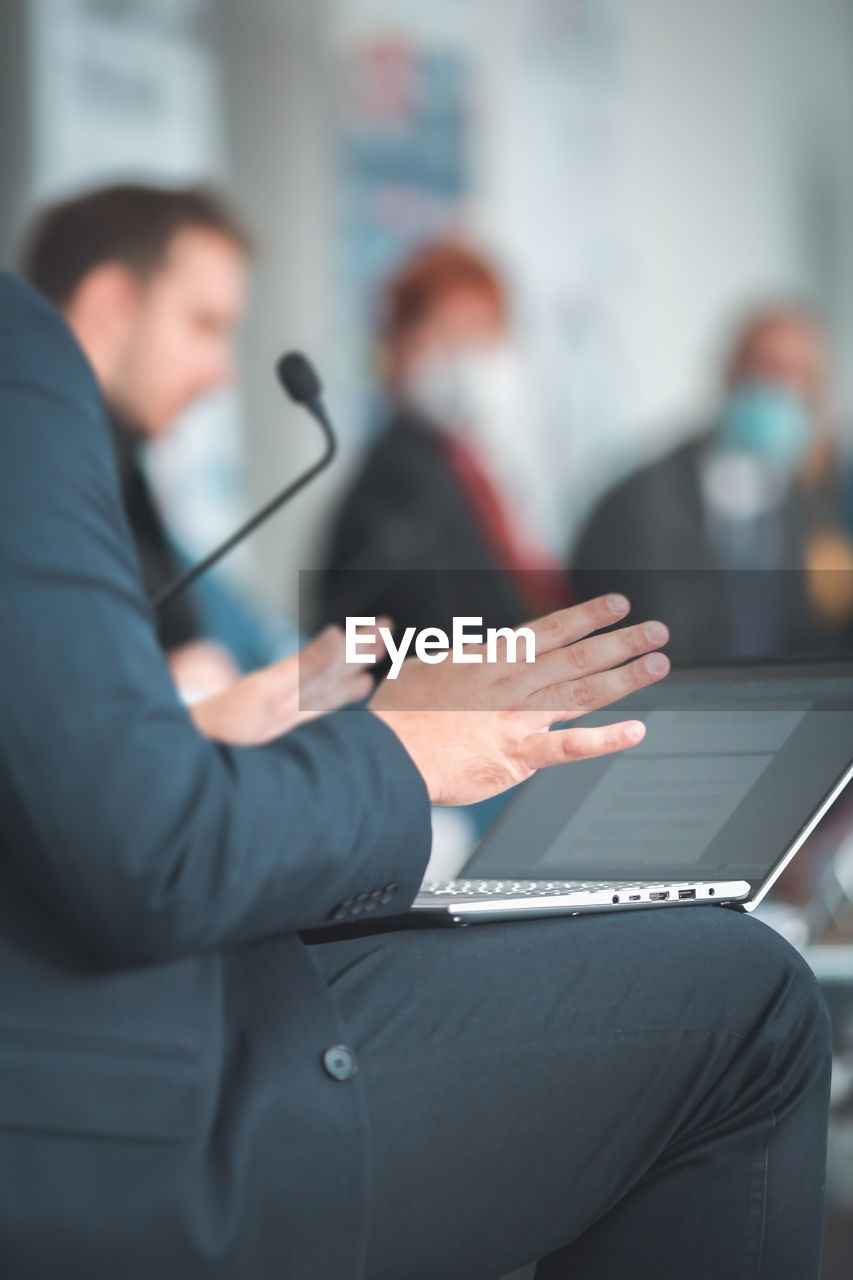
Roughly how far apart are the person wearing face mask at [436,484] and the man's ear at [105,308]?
489 mm

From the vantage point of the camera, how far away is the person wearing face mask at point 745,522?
263 centimetres

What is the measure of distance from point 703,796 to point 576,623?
132 mm

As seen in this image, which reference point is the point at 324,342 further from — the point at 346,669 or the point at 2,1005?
the point at 2,1005

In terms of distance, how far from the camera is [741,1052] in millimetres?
781

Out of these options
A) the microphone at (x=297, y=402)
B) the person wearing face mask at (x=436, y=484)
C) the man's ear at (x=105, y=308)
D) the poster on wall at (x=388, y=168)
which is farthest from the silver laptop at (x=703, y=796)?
the poster on wall at (x=388, y=168)

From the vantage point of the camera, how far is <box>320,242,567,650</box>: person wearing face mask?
2266 millimetres

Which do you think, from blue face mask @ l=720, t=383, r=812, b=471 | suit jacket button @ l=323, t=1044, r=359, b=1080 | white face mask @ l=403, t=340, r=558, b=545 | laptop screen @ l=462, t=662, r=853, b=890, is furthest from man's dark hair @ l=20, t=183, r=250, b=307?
blue face mask @ l=720, t=383, r=812, b=471

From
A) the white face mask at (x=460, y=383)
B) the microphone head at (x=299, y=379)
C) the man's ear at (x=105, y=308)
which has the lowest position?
the white face mask at (x=460, y=383)

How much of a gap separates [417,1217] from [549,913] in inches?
7.0

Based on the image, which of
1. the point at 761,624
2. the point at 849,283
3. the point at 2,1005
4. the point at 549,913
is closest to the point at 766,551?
the point at 761,624

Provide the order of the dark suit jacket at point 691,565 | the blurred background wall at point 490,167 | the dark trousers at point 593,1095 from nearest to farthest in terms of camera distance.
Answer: the dark trousers at point 593,1095, the dark suit jacket at point 691,565, the blurred background wall at point 490,167

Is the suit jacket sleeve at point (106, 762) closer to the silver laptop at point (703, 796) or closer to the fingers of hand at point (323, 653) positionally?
the silver laptop at point (703, 796)

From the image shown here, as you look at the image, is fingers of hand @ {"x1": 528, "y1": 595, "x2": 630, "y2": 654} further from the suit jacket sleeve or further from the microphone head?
the microphone head

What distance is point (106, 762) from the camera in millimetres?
619
